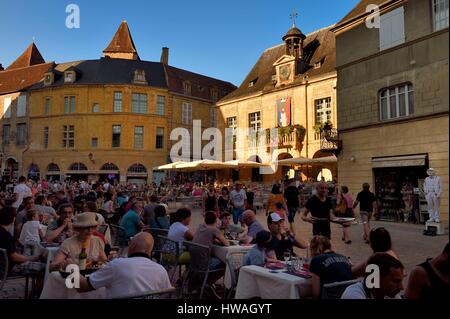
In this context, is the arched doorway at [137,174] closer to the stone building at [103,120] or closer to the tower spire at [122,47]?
the stone building at [103,120]

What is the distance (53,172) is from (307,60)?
81.1ft

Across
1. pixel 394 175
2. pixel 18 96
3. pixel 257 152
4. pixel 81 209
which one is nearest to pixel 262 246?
pixel 81 209

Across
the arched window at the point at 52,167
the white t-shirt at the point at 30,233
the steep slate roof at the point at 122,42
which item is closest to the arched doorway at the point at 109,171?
the arched window at the point at 52,167

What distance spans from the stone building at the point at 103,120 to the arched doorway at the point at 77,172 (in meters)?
0.08

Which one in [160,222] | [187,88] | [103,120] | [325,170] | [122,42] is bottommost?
[160,222]

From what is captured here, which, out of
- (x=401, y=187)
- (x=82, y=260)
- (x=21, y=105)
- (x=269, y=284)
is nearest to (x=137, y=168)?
(x=21, y=105)

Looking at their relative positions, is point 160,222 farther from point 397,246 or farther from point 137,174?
point 137,174

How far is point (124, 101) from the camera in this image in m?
35.5

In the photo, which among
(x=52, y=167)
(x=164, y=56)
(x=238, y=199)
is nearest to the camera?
(x=238, y=199)

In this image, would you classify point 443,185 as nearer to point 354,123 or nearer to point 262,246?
point 354,123

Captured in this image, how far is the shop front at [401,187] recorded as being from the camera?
44.6 ft

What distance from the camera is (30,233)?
19.2ft

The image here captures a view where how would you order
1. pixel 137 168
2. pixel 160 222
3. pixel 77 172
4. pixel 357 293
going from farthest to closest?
pixel 137 168
pixel 77 172
pixel 160 222
pixel 357 293

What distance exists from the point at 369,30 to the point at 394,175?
603 centimetres
